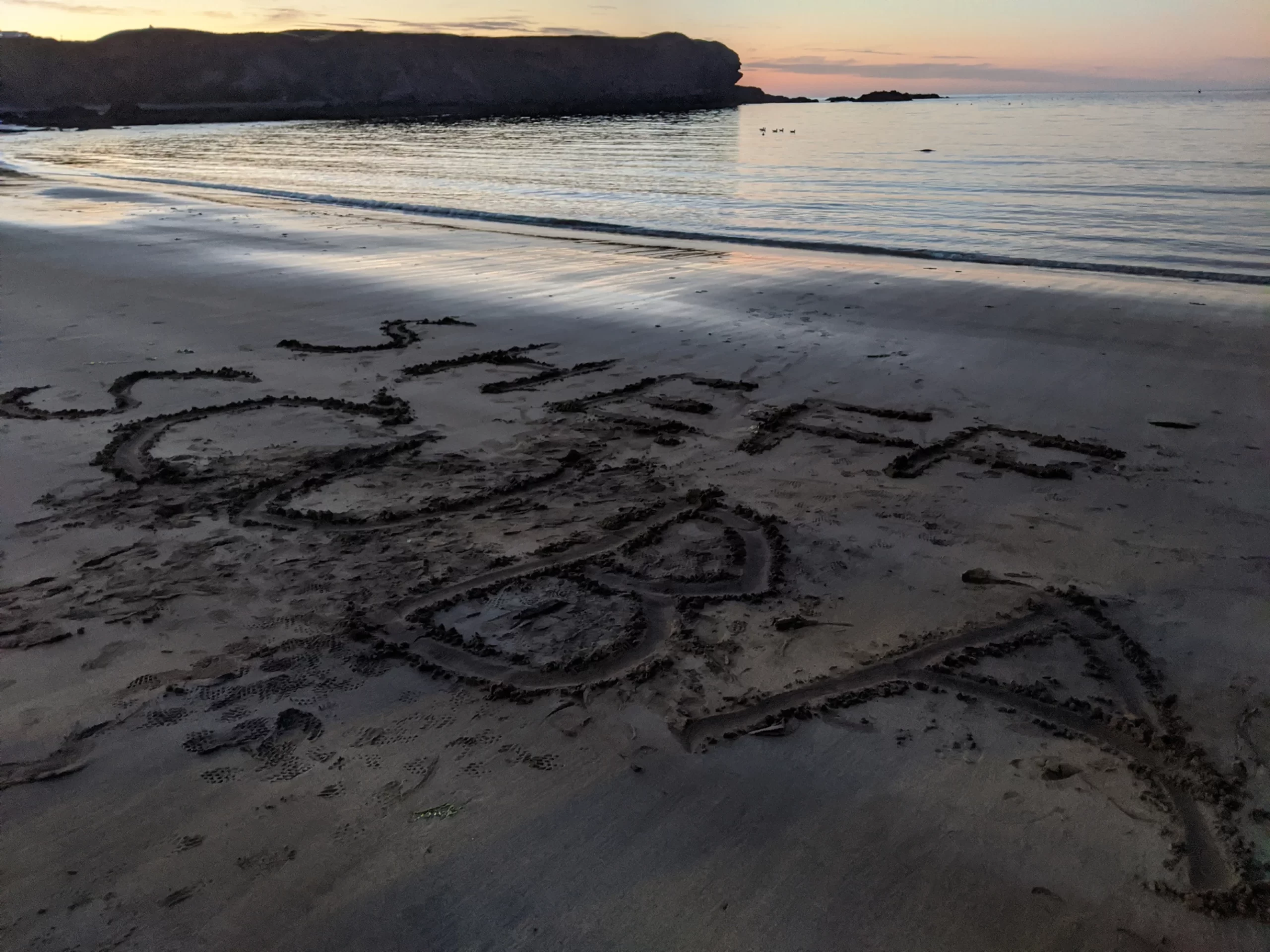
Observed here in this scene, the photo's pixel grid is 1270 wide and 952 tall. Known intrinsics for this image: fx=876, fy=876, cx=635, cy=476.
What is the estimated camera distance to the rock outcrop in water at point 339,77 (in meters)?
94.6

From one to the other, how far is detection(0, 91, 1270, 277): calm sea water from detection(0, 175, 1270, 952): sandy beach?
7.29m

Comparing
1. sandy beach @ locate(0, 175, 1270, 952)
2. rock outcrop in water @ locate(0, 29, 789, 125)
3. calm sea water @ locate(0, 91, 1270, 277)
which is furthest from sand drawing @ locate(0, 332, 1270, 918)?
rock outcrop in water @ locate(0, 29, 789, 125)

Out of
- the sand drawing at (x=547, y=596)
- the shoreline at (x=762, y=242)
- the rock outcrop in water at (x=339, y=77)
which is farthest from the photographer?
the rock outcrop in water at (x=339, y=77)

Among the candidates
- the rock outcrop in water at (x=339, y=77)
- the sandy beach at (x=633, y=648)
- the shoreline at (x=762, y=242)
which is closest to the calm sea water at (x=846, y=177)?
the shoreline at (x=762, y=242)

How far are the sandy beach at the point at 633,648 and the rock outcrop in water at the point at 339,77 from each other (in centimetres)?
8119

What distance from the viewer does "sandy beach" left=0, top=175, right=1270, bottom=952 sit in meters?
2.10

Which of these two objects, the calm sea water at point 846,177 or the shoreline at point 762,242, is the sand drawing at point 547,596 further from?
the calm sea water at point 846,177

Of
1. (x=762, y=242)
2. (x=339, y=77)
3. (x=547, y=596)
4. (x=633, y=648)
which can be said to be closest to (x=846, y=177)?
(x=762, y=242)

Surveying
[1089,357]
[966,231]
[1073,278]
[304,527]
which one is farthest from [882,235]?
[304,527]

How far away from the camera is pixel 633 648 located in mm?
3090

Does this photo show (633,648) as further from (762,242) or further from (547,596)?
(762,242)

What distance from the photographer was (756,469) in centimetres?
461

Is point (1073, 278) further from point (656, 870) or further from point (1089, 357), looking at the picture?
point (656, 870)

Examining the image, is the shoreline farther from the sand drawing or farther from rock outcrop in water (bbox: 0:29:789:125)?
rock outcrop in water (bbox: 0:29:789:125)
